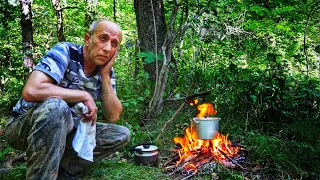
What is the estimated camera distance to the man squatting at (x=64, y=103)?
215 cm

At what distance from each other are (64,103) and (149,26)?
3.06 m

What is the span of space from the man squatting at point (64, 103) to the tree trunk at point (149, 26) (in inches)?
85.4

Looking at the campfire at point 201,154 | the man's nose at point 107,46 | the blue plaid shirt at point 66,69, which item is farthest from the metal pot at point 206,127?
the man's nose at point 107,46

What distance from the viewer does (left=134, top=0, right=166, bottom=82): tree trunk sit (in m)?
4.96

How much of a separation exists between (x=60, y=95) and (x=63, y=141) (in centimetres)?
35

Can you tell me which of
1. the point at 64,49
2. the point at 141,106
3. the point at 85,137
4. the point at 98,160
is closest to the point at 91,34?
the point at 64,49

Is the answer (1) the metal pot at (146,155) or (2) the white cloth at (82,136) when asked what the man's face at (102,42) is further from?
(1) the metal pot at (146,155)

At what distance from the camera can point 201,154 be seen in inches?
128

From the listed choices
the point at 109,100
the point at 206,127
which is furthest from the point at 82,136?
the point at 206,127

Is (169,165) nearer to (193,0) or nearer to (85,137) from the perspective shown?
(85,137)

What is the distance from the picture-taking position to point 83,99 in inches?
93.4

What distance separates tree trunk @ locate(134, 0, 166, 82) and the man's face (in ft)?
7.67

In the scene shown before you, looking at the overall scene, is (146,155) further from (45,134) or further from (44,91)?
(44,91)

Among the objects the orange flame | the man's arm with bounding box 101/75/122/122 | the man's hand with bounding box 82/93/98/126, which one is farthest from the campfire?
the man's hand with bounding box 82/93/98/126
